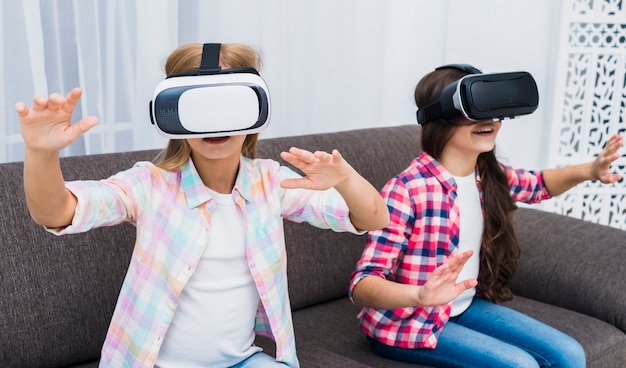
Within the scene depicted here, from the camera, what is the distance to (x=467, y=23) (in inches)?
114

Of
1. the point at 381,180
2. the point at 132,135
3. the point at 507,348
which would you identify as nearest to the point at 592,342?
the point at 507,348

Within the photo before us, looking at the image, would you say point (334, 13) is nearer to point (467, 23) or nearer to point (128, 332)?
point (467, 23)

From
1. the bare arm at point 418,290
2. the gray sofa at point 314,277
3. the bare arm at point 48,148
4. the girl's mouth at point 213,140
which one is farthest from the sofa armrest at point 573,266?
the bare arm at point 48,148

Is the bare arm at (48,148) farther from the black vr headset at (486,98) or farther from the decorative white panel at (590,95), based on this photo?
the decorative white panel at (590,95)

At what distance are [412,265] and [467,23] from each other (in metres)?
1.42

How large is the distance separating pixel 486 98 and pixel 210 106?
0.66 m

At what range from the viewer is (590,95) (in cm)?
304

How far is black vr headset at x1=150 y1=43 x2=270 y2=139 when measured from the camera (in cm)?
119

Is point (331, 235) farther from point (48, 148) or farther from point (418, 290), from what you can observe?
point (48, 148)

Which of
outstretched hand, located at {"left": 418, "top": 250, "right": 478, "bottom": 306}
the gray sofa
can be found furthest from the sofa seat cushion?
outstretched hand, located at {"left": 418, "top": 250, "right": 478, "bottom": 306}

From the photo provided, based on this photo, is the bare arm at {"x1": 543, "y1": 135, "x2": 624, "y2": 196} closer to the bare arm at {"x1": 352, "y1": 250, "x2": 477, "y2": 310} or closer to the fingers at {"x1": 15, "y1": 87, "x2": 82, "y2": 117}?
the bare arm at {"x1": 352, "y1": 250, "x2": 477, "y2": 310}

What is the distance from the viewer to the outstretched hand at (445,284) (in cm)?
147

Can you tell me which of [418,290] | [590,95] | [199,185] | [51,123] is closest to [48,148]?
[51,123]

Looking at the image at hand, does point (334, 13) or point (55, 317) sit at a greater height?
point (334, 13)
